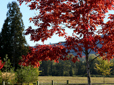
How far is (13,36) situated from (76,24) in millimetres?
20335

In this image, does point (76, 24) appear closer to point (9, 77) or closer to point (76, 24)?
point (76, 24)

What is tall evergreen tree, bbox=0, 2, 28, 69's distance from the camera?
24031 millimetres

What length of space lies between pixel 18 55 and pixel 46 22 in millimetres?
18089

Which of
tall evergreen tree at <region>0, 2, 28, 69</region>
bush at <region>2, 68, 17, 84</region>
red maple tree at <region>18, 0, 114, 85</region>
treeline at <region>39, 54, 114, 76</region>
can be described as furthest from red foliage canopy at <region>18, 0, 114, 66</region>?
treeline at <region>39, 54, 114, 76</region>

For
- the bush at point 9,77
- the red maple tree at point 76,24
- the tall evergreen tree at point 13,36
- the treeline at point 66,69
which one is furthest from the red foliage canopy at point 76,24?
the treeline at point 66,69

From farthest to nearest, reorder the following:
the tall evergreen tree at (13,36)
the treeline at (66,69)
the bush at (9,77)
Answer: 1. the treeline at (66,69)
2. the tall evergreen tree at (13,36)
3. the bush at (9,77)

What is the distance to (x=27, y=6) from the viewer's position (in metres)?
7.02

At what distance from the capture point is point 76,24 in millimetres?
6508

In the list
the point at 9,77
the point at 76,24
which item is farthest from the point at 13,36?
the point at 76,24

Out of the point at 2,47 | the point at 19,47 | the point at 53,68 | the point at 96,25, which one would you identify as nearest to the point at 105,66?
the point at 19,47

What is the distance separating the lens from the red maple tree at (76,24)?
6.31 m

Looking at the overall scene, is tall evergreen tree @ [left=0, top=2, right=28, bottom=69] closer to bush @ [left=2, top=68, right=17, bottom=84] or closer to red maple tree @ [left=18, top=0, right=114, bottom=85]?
bush @ [left=2, top=68, right=17, bottom=84]

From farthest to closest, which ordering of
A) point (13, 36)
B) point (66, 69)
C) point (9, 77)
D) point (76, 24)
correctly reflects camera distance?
1. point (66, 69)
2. point (13, 36)
3. point (9, 77)
4. point (76, 24)

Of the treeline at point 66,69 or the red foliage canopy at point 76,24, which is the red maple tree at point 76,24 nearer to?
the red foliage canopy at point 76,24
